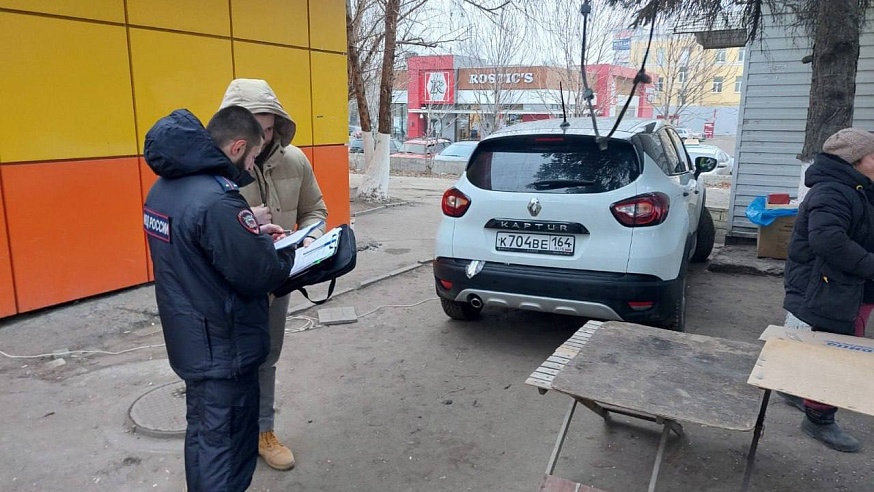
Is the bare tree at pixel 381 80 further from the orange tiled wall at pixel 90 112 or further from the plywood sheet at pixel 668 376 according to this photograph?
the plywood sheet at pixel 668 376

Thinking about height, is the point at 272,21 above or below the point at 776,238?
above

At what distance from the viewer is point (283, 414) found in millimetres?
3789

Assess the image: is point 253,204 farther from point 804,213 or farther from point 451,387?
point 804,213

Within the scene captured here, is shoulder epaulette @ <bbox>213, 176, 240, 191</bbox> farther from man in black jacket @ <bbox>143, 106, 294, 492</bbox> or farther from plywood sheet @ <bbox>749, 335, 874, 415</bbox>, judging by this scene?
plywood sheet @ <bbox>749, 335, 874, 415</bbox>

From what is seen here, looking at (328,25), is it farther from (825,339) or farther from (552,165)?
(825,339)

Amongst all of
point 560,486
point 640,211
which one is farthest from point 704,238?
point 560,486

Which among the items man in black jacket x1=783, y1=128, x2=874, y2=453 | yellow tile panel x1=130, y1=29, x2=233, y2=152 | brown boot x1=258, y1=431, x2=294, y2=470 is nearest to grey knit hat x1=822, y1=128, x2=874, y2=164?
man in black jacket x1=783, y1=128, x2=874, y2=453

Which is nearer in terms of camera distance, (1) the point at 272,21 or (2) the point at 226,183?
(2) the point at 226,183

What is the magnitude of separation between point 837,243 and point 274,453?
306 centimetres

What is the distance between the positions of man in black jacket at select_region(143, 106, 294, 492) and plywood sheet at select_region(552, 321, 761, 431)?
1.26 metres

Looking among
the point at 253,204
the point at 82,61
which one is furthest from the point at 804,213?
the point at 82,61

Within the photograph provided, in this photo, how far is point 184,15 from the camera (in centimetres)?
635

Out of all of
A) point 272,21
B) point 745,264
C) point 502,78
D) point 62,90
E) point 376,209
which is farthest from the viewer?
point 502,78

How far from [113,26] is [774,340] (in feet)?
19.5
